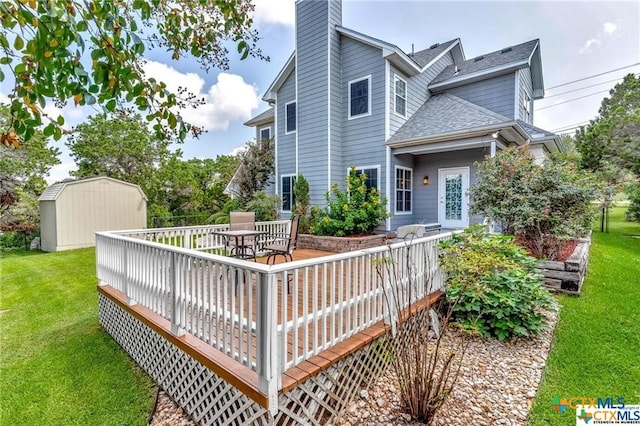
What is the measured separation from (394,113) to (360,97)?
127 cm

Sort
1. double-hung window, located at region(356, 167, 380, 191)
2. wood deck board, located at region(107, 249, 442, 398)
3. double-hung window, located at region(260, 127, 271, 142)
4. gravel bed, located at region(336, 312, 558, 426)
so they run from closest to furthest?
wood deck board, located at region(107, 249, 442, 398) < gravel bed, located at region(336, 312, 558, 426) < double-hung window, located at region(356, 167, 380, 191) < double-hung window, located at region(260, 127, 271, 142)

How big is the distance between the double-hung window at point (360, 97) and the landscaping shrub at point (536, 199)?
4.43 meters

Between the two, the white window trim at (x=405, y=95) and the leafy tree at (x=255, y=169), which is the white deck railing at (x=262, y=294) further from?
the leafy tree at (x=255, y=169)

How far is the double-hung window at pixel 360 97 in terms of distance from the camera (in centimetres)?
1009

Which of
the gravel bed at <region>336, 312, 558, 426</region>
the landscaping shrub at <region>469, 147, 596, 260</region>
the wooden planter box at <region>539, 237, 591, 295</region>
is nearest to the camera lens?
the gravel bed at <region>336, 312, 558, 426</region>

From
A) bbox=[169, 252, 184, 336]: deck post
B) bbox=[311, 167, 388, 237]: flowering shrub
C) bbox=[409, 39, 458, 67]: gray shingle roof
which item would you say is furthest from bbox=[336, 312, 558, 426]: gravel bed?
bbox=[409, 39, 458, 67]: gray shingle roof

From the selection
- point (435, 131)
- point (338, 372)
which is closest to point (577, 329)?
point (338, 372)

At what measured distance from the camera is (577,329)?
166 inches

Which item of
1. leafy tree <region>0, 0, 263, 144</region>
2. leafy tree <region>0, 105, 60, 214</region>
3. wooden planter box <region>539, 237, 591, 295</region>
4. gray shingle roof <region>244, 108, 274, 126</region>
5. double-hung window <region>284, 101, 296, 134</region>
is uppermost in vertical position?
gray shingle roof <region>244, 108, 274, 126</region>

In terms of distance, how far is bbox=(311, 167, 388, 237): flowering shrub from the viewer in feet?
29.7

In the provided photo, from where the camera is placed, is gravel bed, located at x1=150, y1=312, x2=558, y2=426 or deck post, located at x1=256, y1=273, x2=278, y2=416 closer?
deck post, located at x1=256, y1=273, x2=278, y2=416

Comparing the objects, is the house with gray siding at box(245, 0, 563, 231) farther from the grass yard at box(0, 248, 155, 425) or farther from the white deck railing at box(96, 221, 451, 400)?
the grass yard at box(0, 248, 155, 425)

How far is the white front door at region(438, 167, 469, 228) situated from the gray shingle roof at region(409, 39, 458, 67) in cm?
436

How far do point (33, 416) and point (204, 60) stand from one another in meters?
4.21
